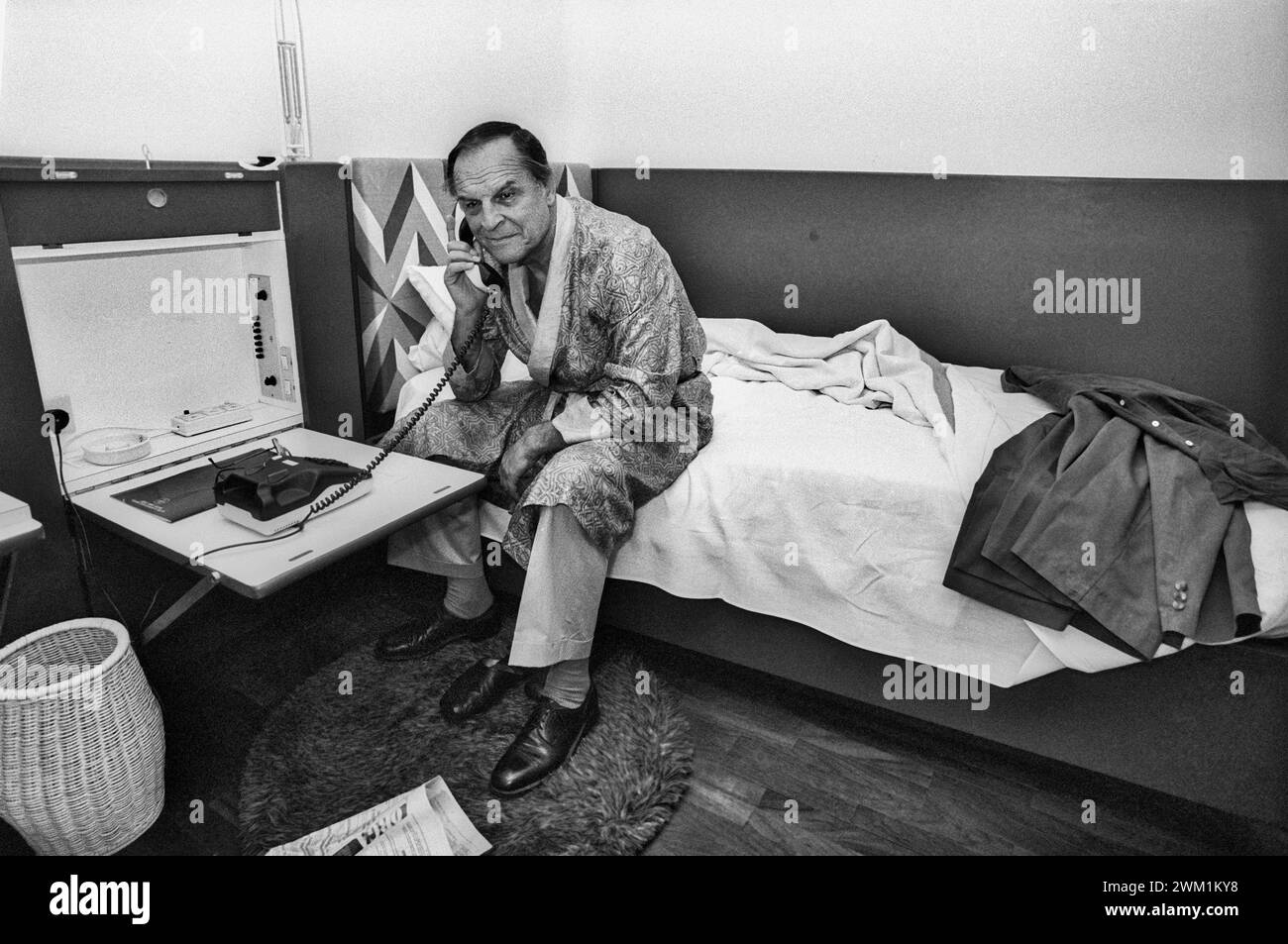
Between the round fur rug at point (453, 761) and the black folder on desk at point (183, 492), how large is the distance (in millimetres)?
523

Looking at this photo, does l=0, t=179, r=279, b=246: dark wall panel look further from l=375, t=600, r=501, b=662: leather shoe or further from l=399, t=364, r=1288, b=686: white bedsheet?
l=375, t=600, r=501, b=662: leather shoe

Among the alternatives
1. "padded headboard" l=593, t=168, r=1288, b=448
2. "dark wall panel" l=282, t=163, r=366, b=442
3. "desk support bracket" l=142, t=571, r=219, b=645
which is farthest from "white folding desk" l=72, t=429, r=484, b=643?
"padded headboard" l=593, t=168, r=1288, b=448

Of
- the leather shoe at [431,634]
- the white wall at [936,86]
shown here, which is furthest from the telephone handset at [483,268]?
the white wall at [936,86]

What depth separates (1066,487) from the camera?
143 centimetres

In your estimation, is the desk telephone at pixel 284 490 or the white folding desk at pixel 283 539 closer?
the white folding desk at pixel 283 539

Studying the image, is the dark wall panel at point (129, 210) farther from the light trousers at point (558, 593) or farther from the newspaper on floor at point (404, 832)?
the newspaper on floor at point (404, 832)

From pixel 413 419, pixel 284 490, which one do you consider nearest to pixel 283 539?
pixel 284 490

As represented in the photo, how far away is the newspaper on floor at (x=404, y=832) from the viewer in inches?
52.1

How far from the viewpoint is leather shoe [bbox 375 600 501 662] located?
1.89 meters

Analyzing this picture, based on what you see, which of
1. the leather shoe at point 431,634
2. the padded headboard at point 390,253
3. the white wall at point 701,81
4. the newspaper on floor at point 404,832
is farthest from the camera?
the padded headboard at point 390,253

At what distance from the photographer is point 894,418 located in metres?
1.90

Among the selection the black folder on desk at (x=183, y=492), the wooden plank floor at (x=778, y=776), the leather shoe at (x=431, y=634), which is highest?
the black folder on desk at (x=183, y=492)
